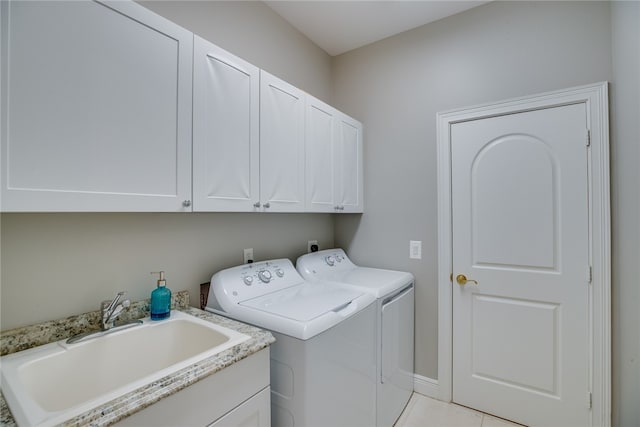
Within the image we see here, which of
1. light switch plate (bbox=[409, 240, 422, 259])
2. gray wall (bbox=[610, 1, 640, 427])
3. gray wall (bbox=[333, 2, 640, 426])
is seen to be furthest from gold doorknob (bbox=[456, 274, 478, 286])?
gray wall (bbox=[610, 1, 640, 427])

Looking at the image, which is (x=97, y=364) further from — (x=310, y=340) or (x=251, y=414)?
(x=310, y=340)

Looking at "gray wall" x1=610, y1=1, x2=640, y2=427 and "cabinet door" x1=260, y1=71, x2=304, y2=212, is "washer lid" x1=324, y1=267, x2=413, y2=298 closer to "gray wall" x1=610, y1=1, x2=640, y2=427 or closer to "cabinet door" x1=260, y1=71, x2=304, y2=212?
"cabinet door" x1=260, y1=71, x2=304, y2=212

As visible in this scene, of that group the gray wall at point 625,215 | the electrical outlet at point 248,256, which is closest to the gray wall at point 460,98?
the gray wall at point 625,215

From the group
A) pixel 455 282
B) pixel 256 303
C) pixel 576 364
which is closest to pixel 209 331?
pixel 256 303

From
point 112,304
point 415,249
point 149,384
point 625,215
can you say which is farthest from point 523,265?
point 112,304

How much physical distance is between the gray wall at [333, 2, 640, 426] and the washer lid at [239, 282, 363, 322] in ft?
2.81

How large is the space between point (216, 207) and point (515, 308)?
1990 mm

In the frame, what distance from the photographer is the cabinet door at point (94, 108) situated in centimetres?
85

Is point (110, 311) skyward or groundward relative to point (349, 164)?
groundward

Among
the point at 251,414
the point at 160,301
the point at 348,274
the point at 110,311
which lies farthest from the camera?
the point at 348,274

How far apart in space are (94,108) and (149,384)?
2.89ft

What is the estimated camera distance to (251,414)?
1120mm

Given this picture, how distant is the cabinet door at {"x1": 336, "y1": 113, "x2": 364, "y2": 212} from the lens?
2271mm

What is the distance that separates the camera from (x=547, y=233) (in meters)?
1.90
